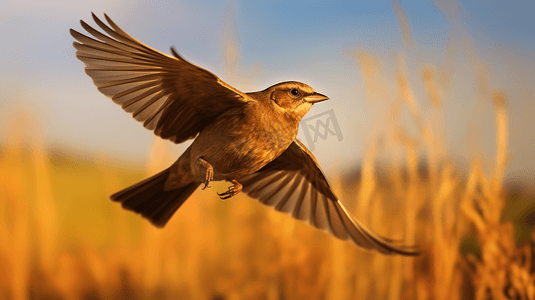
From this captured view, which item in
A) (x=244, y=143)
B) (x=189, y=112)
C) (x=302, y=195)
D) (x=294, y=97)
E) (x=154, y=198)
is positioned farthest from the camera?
(x=302, y=195)

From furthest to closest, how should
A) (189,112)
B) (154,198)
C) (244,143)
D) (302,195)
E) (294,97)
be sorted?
(302,195) → (154,198) → (189,112) → (294,97) → (244,143)

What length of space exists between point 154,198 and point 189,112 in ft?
2.60

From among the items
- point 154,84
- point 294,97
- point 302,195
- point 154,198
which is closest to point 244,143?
point 294,97

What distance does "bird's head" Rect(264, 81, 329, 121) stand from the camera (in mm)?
2367

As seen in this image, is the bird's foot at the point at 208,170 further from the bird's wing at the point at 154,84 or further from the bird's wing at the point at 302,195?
the bird's wing at the point at 302,195

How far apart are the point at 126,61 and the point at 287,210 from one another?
5.98 feet

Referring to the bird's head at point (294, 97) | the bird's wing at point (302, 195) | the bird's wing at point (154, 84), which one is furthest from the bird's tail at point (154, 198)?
the bird's head at point (294, 97)

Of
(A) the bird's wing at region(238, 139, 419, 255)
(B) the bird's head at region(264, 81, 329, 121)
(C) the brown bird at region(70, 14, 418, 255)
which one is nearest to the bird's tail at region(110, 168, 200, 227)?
(C) the brown bird at region(70, 14, 418, 255)

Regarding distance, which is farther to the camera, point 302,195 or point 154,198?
point 302,195

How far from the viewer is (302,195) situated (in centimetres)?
356

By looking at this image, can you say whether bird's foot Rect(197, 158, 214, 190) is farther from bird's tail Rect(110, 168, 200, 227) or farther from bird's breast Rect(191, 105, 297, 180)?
bird's tail Rect(110, 168, 200, 227)

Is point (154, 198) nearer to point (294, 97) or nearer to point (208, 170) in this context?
point (208, 170)

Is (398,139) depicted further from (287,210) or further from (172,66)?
(172,66)

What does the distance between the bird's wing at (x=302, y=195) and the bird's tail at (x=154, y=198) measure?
58 centimetres
